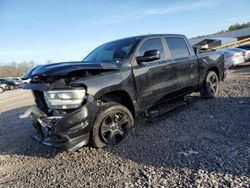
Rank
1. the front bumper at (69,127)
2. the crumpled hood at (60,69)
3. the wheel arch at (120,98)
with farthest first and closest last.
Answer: the wheel arch at (120,98)
the crumpled hood at (60,69)
the front bumper at (69,127)

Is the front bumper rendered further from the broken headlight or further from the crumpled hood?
the crumpled hood

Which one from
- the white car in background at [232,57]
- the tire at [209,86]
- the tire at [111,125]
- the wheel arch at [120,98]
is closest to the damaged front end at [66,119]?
the tire at [111,125]

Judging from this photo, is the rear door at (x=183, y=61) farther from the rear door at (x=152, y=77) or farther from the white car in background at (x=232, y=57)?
the white car in background at (x=232, y=57)

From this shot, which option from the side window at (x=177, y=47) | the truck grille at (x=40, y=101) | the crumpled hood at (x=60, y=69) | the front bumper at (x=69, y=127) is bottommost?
the front bumper at (x=69, y=127)

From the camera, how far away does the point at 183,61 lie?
6297 millimetres

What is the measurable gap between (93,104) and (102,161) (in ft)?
3.04

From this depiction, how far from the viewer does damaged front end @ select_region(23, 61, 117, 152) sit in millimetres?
3998

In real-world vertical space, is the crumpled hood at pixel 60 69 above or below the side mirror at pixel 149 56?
above

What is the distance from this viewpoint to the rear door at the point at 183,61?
6074mm

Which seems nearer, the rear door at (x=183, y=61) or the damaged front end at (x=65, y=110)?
the damaged front end at (x=65, y=110)

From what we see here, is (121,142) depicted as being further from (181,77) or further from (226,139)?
(181,77)

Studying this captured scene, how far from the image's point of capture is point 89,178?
147 inches

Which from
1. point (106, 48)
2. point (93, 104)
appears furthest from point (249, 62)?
point (93, 104)

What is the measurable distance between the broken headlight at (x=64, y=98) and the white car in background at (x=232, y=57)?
1295cm
